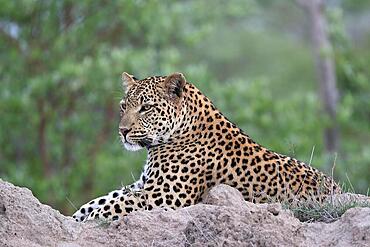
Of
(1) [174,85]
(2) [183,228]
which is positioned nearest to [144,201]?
(1) [174,85]

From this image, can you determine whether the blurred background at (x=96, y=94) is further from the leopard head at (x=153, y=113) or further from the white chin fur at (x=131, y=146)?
the white chin fur at (x=131, y=146)

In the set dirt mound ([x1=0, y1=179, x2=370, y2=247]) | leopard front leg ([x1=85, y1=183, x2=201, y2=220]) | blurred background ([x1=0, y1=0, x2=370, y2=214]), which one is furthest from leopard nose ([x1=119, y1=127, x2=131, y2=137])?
blurred background ([x1=0, y1=0, x2=370, y2=214])

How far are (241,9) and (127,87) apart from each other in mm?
16032

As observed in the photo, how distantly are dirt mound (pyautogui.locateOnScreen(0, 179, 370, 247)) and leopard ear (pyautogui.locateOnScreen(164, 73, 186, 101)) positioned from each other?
94.1 inches

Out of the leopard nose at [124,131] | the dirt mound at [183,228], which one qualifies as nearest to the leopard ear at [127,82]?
the leopard nose at [124,131]

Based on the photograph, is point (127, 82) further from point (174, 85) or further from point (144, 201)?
point (144, 201)

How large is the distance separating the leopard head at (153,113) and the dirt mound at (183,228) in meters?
2.19

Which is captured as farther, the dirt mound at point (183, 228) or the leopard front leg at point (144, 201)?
the leopard front leg at point (144, 201)

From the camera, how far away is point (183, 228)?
7.95m

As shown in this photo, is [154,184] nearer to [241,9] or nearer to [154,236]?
[154,236]

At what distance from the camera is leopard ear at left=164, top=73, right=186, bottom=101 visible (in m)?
10.5

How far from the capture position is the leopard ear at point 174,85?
1046cm

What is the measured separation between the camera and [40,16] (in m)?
25.1

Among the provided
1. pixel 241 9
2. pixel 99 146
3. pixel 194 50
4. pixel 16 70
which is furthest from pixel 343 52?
pixel 194 50
